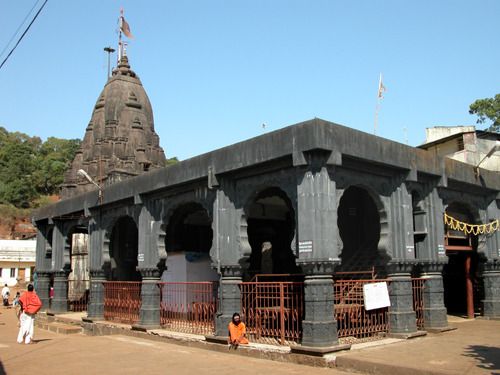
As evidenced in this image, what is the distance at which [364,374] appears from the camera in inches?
365

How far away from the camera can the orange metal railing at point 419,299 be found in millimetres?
13625

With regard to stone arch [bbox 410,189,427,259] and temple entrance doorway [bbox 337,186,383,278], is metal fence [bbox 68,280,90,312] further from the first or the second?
stone arch [bbox 410,189,427,259]

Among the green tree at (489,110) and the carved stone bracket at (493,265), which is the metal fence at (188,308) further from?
the green tree at (489,110)

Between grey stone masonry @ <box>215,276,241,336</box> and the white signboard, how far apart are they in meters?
3.08

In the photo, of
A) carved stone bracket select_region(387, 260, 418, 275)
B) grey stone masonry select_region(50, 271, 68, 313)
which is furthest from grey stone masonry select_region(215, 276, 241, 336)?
grey stone masonry select_region(50, 271, 68, 313)

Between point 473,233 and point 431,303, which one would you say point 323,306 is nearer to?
point 431,303

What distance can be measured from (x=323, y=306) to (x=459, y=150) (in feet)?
50.6

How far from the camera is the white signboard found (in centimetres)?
1203

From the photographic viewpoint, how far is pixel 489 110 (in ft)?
118

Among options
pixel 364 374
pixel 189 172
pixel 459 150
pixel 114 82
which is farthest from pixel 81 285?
pixel 364 374

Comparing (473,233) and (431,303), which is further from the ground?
(473,233)

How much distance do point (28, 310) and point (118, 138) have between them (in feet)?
70.9

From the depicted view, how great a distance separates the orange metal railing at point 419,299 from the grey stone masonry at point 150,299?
7645 mm

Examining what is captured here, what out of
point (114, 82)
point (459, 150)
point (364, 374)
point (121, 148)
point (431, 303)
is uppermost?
point (114, 82)
